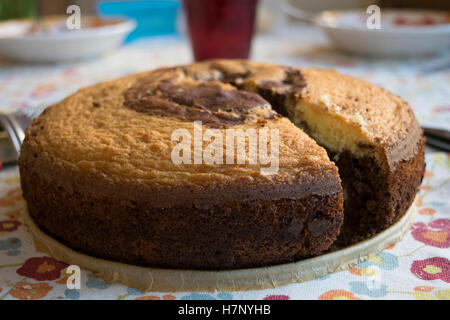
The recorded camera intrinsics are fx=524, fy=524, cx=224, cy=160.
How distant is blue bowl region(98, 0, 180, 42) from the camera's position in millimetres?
2990

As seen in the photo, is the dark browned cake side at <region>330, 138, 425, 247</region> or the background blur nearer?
the dark browned cake side at <region>330, 138, 425, 247</region>

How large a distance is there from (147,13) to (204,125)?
86.6 inches

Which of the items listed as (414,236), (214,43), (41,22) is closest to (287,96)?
(414,236)

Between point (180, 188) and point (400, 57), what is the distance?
189 cm

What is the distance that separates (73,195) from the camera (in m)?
0.96

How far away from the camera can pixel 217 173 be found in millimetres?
901

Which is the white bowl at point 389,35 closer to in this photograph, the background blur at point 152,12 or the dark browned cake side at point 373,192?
the background blur at point 152,12

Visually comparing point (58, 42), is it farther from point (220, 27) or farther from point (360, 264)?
point (360, 264)

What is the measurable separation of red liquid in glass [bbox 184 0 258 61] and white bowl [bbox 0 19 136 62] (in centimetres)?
Result: 46

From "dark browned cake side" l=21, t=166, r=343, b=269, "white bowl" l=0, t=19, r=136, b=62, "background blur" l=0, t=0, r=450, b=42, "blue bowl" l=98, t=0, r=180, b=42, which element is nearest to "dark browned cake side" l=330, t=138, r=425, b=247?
"dark browned cake side" l=21, t=166, r=343, b=269

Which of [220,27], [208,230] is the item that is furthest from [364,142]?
[220,27]

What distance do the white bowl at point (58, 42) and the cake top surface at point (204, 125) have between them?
3.64ft

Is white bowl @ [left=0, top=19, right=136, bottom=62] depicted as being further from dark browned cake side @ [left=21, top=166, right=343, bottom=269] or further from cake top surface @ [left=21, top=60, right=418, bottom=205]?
dark browned cake side @ [left=21, top=166, right=343, bottom=269]

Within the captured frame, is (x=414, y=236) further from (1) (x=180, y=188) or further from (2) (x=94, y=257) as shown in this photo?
(2) (x=94, y=257)
